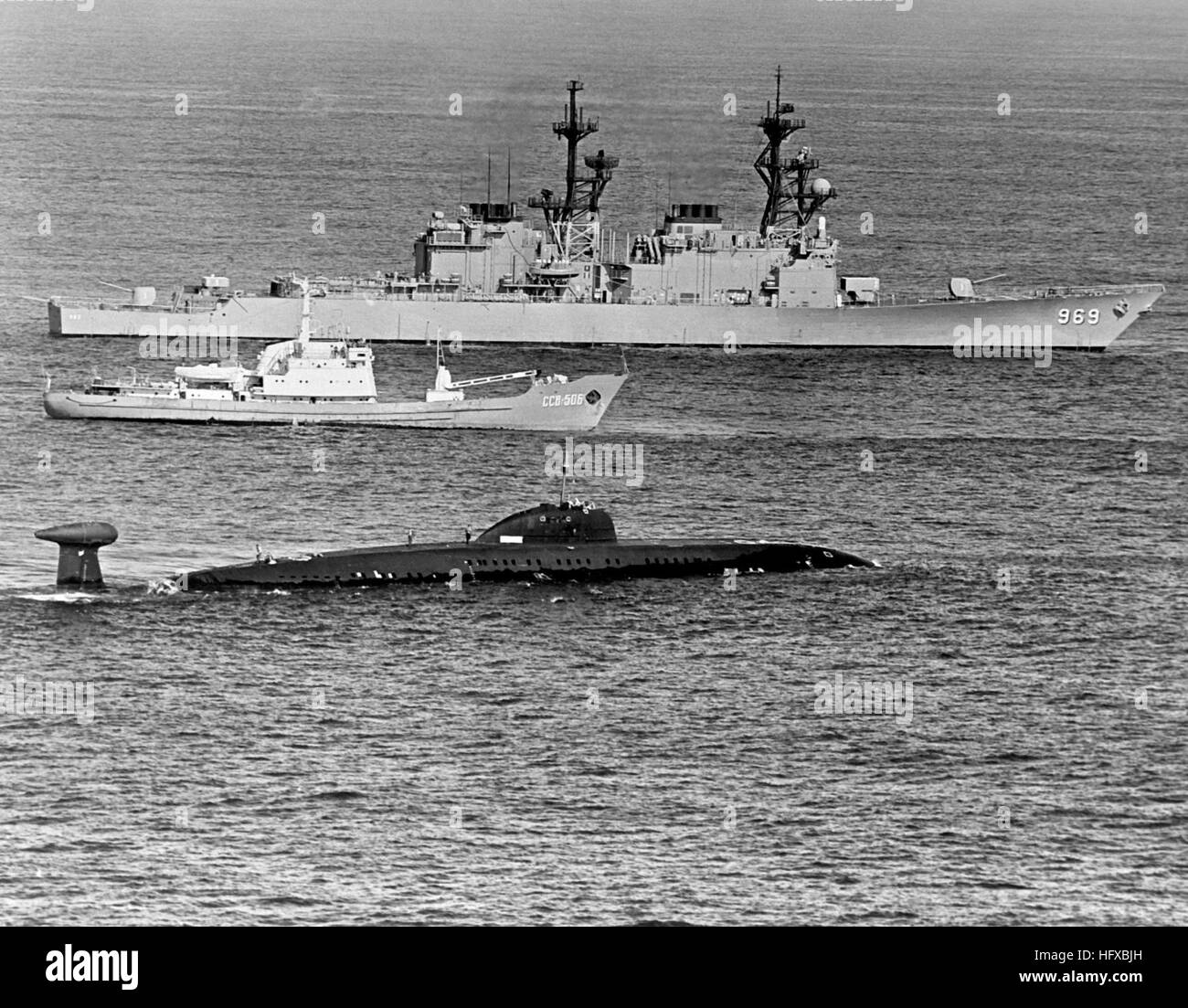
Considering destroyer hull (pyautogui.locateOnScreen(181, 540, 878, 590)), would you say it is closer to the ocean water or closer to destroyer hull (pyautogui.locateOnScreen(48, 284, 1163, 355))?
the ocean water

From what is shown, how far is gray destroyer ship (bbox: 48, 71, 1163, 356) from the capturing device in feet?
468

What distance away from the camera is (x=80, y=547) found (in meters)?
82.3

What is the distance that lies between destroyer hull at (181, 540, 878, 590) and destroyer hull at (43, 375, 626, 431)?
94.4 feet

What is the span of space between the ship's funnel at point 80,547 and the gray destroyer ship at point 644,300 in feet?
190

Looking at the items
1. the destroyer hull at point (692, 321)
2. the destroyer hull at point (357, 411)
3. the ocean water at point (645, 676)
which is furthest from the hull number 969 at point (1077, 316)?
the destroyer hull at point (357, 411)

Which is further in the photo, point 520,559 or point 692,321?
point 692,321

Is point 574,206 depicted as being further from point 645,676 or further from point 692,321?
point 645,676

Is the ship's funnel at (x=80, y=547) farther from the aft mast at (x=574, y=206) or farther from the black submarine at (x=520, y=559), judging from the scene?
the aft mast at (x=574, y=206)

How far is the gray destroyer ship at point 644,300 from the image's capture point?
14250 centimetres

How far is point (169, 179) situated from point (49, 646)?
4758 inches

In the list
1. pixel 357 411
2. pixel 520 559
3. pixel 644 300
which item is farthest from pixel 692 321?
pixel 520 559

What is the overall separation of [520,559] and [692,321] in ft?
199

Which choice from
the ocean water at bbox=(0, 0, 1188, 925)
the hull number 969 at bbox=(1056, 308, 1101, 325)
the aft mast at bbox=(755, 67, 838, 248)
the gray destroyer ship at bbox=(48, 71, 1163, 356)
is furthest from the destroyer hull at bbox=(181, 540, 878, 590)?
the aft mast at bbox=(755, 67, 838, 248)

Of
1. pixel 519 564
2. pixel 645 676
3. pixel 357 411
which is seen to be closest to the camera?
pixel 645 676
